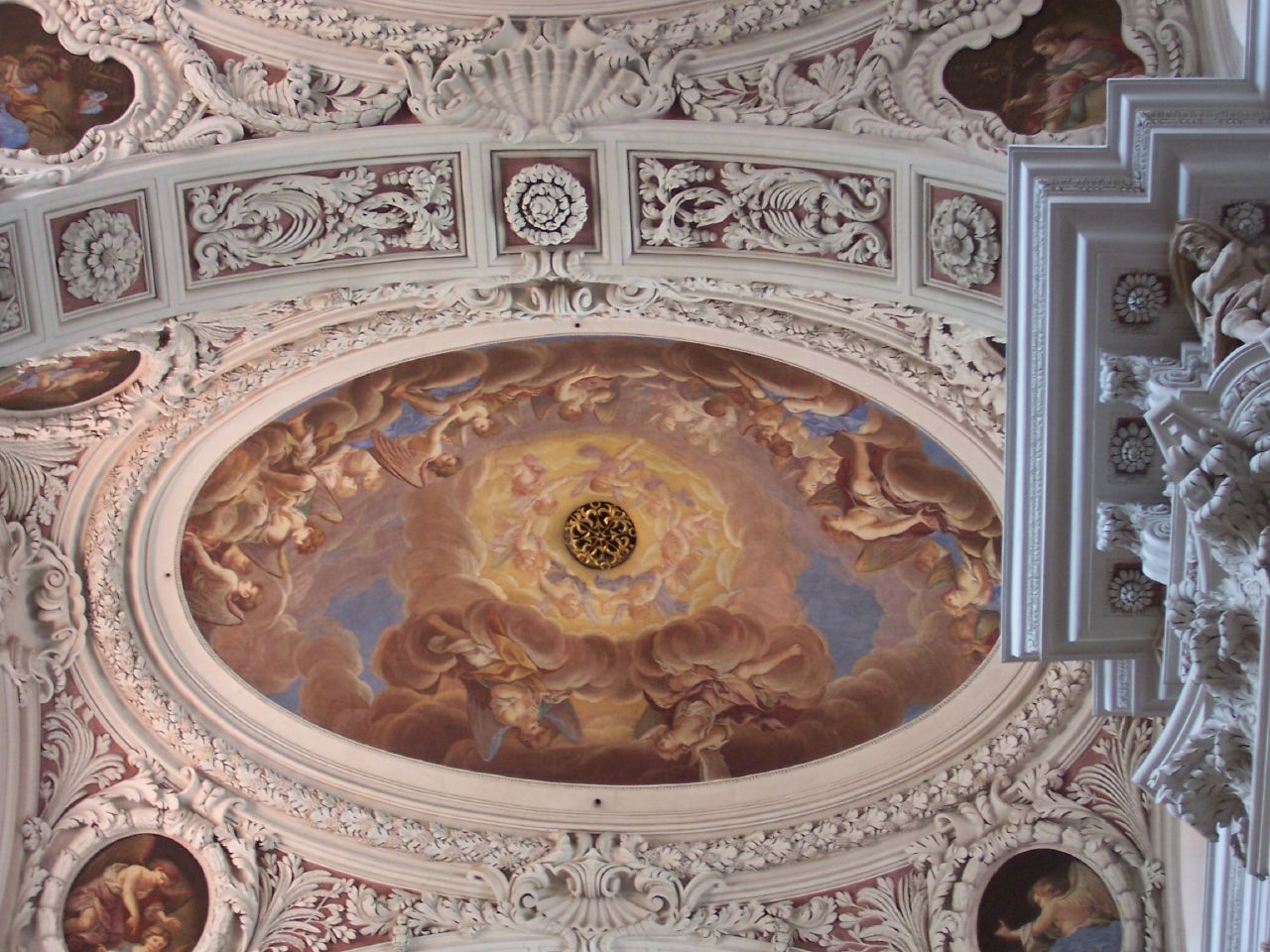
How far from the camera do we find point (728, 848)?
13.1m

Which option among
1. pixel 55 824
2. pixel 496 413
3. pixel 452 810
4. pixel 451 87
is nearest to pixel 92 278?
pixel 451 87

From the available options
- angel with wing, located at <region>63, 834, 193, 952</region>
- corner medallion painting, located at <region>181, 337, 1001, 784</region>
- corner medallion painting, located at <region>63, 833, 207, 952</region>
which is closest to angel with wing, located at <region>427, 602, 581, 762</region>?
corner medallion painting, located at <region>181, 337, 1001, 784</region>

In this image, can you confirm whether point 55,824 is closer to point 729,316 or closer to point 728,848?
point 728,848

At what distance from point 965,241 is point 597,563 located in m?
4.88

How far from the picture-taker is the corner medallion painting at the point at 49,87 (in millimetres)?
10172

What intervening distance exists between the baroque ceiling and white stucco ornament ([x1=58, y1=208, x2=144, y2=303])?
2 cm

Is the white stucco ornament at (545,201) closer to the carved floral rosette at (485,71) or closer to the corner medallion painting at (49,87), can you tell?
the carved floral rosette at (485,71)

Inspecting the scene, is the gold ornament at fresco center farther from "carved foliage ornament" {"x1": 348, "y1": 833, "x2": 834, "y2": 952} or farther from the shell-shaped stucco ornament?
the shell-shaped stucco ornament

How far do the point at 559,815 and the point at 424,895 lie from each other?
1226mm

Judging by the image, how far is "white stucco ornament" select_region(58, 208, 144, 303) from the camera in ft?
32.7

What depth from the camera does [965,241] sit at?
9867mm

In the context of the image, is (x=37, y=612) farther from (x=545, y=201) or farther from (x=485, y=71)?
(x=485, y=71)

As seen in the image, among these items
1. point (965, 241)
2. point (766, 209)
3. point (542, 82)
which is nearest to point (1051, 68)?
point (965, 241)

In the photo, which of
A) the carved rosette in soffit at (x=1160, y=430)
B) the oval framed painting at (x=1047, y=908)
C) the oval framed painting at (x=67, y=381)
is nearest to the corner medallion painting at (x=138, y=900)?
the oval framed painting at (x=67, y=381)
